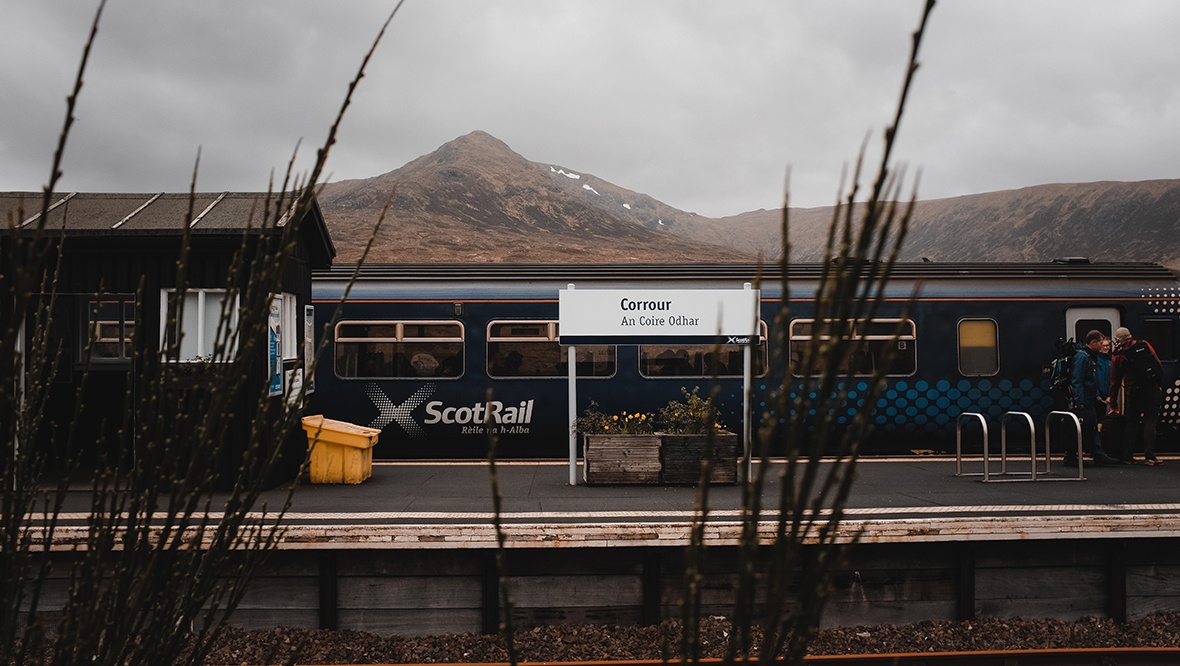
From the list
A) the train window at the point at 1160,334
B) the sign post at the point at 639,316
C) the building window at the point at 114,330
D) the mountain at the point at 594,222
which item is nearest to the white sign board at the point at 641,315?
the sign post at the point at 639,316

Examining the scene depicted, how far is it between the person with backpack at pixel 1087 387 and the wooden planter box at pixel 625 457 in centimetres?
514

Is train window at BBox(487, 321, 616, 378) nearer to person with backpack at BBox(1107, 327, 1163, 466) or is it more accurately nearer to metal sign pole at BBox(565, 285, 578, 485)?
metal sign pole at BBox(565, 285, 578, 485)

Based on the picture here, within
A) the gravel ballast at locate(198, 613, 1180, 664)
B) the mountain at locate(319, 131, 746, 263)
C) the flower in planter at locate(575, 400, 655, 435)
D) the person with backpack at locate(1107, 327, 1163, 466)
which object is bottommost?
the gravel ballast at locate(198, 613, 1180, 664)

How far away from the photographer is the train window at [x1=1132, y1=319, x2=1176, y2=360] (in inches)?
471

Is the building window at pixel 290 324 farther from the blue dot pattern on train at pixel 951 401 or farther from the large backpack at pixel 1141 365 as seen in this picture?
the large backpack at pixel 1141 365

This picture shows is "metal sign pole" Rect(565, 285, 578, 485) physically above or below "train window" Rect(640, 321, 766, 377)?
below

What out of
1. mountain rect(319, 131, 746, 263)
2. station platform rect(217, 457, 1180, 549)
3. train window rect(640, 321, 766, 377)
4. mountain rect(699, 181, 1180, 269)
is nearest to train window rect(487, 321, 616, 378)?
train window rect(640, 321, 766, 377)

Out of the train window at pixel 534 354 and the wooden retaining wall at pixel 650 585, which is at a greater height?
the train window at pixel 534 354

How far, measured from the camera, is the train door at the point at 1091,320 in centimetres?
1198

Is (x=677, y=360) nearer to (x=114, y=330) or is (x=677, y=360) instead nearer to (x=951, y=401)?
(x=951, y=401)

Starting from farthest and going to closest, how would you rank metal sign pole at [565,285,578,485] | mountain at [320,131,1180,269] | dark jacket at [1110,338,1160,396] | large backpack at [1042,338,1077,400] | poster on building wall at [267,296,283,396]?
mountain at [320,131,1180,269] → large backpack at [1042,338,1077,400] → dark jacket at [1110,338,1160,396] → metal sign pole at [565,285,578,485] → poster on building wall at [267,296,283,396]

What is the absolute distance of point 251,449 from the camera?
6.06ft

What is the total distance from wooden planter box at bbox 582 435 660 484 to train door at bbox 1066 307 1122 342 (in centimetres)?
670

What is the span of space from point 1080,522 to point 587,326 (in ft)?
15.5
